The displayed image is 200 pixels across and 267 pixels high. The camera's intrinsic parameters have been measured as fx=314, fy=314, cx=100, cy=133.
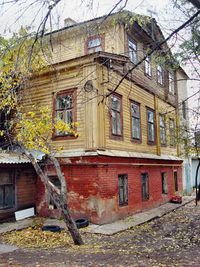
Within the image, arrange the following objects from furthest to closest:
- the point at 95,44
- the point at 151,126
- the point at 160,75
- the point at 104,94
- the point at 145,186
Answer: the point at 160,75 → the point at 151,126 → the point at 145,186 → the point at 95,44 → the point at 104,94

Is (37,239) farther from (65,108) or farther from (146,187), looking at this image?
(146,187)

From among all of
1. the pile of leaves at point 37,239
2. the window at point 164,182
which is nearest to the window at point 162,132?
the window at point 164,182

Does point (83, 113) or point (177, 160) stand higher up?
point (83, 113)

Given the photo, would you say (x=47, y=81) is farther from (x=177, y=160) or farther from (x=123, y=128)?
(x=177, y=160)

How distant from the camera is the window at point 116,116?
13.8m

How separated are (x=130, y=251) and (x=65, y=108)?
718 centimetres

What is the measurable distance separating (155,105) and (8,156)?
9377 millimetres

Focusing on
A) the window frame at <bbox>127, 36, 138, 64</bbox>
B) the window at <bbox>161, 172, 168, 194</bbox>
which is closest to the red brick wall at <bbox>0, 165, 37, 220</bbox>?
the window frame at <bbox>127, 36, 138, 64</bbox>

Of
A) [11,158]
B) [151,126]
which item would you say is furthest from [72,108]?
[151,126]

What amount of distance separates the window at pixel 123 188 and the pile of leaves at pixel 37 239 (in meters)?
3.51

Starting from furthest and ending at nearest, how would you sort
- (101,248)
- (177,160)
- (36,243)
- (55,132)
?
(177,160) → (55,132) → (36,243) → (101,248)

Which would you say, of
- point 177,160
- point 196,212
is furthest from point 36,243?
point 177,160

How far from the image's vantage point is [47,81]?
14344 mm

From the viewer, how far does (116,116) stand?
14117 millimetres
